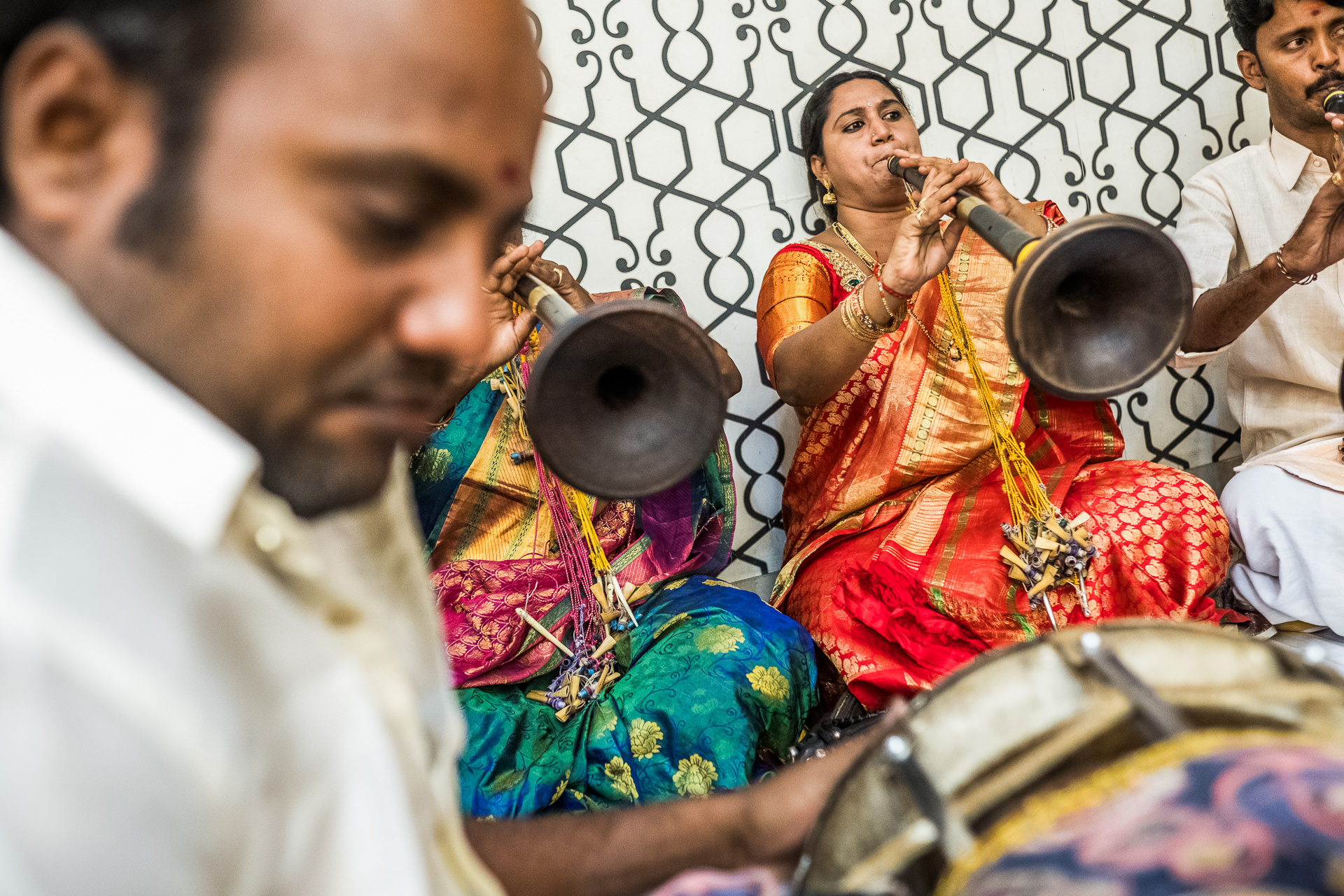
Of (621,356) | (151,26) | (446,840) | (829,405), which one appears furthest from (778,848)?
(829,405)

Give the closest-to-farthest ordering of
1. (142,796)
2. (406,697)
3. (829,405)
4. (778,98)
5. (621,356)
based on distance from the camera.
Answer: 1. (142,796)
2. (406,697)
3. (621,356)
4. (829,405)
5. (778,98)

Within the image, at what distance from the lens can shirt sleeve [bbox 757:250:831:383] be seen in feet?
8.85

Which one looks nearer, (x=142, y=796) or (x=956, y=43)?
(x=142, y=796)

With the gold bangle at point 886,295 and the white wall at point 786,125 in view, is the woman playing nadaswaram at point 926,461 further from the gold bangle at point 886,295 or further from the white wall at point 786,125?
the white wall at point 786,125

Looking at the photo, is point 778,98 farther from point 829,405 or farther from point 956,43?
point 829,405

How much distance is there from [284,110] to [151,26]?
0.10 metres

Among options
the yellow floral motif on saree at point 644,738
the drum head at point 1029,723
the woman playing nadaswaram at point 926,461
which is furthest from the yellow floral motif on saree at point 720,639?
the drum head at point 1029,723

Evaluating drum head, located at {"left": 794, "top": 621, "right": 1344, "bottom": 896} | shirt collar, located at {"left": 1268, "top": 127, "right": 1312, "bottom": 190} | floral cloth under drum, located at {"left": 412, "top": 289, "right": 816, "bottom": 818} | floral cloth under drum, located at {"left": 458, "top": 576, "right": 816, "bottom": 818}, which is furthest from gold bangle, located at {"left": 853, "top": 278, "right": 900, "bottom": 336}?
drum head, located at {"left": 794, "top": 621, "right": 1344, "bottom": 896}

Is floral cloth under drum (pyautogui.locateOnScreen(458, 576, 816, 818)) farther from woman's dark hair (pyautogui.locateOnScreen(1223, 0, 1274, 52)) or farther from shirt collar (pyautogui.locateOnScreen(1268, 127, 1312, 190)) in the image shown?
woman's dark hair (pyautogui.locateOnScreen(1223, 0, 1274, 52))

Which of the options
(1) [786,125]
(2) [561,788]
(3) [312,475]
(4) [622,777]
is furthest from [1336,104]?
(3) [312,475]

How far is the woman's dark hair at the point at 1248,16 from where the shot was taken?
2.70 metres

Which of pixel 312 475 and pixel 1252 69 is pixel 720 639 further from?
pixel 1252 69

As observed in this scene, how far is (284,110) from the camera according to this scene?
703mm

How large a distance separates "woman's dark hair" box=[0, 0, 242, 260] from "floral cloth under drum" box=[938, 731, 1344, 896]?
718mm
